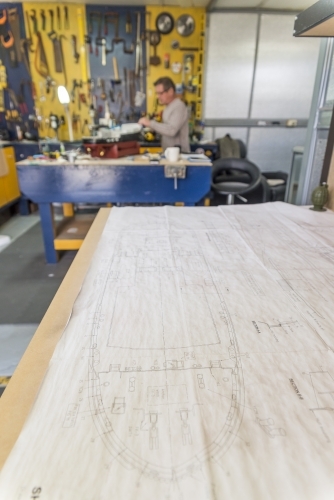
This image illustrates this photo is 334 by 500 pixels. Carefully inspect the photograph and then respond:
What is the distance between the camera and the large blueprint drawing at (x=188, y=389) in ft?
1.66

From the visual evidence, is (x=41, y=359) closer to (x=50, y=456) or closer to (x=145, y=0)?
(x=50, y=456)

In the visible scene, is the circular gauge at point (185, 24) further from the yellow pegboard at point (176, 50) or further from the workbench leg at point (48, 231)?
the workbench leg at point (48, 231)

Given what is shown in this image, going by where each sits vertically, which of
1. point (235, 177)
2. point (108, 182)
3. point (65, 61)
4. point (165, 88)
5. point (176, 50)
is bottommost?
point (235, 177)

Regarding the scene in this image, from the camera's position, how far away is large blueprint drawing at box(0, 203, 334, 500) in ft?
1.66

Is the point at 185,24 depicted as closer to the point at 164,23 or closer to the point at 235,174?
the point at 164,23

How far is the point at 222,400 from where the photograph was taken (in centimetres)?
64

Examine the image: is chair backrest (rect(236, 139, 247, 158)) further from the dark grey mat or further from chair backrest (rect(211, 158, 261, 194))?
the dark grey mat

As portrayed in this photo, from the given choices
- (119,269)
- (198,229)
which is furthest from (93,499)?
(198,229)

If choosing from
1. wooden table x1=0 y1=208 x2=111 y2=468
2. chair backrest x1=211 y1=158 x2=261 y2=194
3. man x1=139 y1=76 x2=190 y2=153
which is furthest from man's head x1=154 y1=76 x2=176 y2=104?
wooden table x1=0 y1=208 x2=111 y2=468

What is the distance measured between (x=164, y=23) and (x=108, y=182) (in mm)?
3275

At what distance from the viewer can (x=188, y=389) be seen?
2.18 ft

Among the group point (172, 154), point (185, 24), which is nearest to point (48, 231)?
point (172, 154)

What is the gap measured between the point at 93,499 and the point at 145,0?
17.6 ft

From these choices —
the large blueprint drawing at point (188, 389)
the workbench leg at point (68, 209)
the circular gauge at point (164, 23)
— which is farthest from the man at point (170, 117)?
the large blueprint drawing at point (188, 389)
